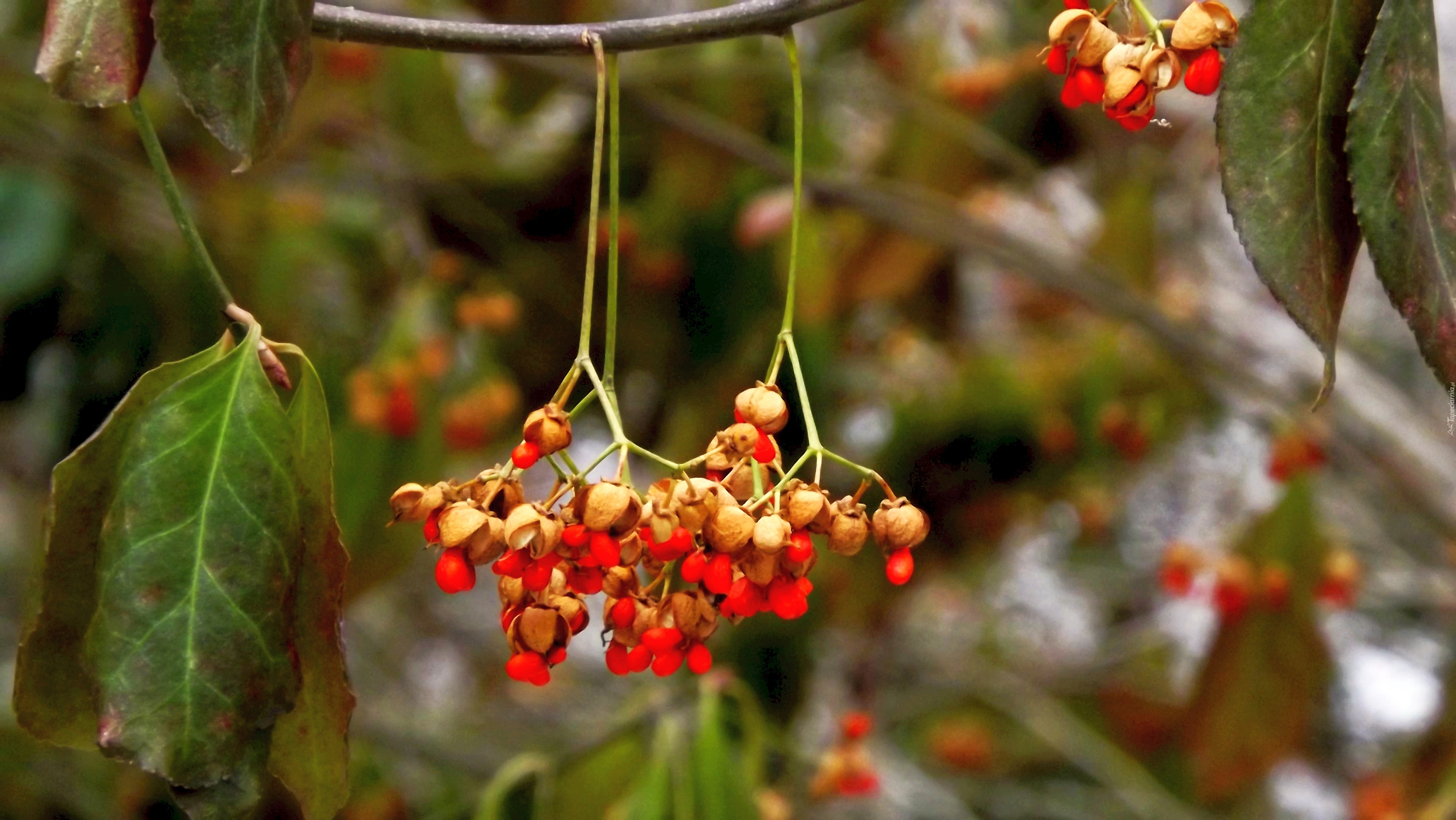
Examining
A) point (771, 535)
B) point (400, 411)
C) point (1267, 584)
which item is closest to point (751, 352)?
point (400, 411)

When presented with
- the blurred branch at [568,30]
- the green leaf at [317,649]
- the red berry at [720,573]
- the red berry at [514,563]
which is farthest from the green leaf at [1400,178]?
the green leaf at [317,649]

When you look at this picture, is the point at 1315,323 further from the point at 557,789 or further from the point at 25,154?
the point at 25,154

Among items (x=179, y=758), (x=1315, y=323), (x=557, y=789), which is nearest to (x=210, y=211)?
(x=557, y=789)

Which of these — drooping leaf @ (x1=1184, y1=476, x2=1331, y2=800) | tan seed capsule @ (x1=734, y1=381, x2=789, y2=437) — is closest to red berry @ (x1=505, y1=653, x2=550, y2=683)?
tan seed capsule @ (x1=734, y1=381, x2=789, y2=437)

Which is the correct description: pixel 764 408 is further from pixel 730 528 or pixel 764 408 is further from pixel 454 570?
pixel 454 570

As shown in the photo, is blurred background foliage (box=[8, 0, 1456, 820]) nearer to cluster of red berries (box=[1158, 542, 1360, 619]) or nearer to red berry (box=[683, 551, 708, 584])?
cluster of red berries (box=[1158, 542, 1360, 619])
